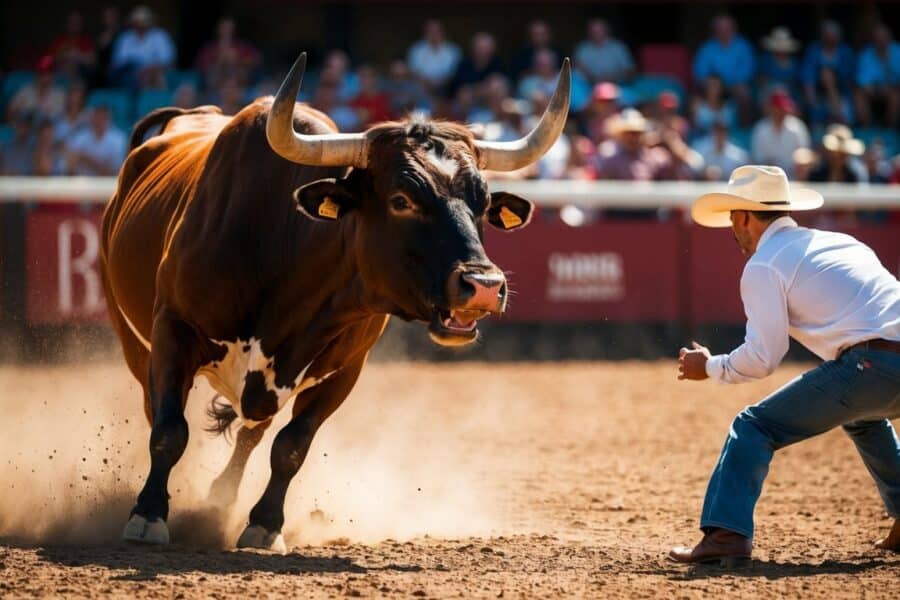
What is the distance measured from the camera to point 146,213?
23.7 feet

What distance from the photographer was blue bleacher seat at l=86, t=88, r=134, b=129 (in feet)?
51.9

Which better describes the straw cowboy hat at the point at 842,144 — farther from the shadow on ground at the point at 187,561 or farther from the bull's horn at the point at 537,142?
the shadow on ground at the point at 187,561

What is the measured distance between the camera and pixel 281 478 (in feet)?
20.5

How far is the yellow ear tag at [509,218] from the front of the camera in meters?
6.27

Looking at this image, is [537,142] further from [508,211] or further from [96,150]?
[96,150]

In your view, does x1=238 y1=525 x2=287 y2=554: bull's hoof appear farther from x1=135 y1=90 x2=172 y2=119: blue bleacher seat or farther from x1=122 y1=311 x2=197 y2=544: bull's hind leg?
x1=135 y1=90 x2=172 y2=119: blue bleacher seat

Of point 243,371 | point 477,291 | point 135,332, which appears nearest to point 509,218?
point 477,291

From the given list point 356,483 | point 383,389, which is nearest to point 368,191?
point 356,483

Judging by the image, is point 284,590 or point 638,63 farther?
point 638,63

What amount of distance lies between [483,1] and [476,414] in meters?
8.63

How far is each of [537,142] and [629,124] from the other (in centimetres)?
804

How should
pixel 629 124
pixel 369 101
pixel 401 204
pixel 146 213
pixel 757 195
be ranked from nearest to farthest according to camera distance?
pixel 757 195 → pixel 401 204 → pixel 146 213 → pixel 629 124 → pixel 369 101

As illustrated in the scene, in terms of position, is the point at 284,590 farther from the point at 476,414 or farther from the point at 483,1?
the point at 483,1

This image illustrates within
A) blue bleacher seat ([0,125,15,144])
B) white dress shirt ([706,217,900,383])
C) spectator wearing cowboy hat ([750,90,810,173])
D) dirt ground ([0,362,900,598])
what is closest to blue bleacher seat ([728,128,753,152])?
spectator wearing cowboy hat ([750,90,810,173])
